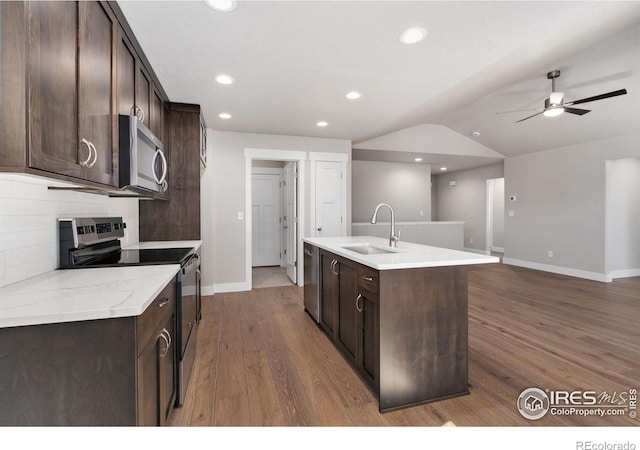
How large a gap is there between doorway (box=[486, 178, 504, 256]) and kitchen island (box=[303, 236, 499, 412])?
7110 millimetres

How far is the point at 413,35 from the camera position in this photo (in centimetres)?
207

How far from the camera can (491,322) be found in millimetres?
3137

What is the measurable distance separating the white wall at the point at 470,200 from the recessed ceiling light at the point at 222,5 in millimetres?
7666

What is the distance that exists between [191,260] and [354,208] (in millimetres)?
5243

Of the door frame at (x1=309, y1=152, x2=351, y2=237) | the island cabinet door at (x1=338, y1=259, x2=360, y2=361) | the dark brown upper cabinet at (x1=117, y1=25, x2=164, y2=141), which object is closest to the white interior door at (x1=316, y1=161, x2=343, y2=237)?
the door frame at (x1=309, y1=152, x2=351, y2=237)

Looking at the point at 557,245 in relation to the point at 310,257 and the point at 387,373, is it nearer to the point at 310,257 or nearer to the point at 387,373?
the point at 310,257

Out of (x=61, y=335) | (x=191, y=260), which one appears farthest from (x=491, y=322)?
(x=61, y=335)

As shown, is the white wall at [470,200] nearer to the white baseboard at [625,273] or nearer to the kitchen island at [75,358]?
the white baseboard at [625,273]

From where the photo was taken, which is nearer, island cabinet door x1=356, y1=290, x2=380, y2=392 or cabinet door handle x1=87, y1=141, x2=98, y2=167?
cabinet door handle x1=87, y1=141, x2=98, y2=167

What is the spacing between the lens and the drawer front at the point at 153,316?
1.10 meters

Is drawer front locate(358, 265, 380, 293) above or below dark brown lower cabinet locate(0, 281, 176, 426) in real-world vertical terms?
above

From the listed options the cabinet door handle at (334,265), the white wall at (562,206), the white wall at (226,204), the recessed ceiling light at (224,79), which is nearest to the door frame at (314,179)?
the white wall at (226,204)

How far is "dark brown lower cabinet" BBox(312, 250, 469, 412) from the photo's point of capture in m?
1.76

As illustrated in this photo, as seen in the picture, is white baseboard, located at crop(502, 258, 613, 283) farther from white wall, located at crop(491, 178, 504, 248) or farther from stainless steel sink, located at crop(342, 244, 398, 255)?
stainless steel sink, located at crop(342, 244, 398, 255)
